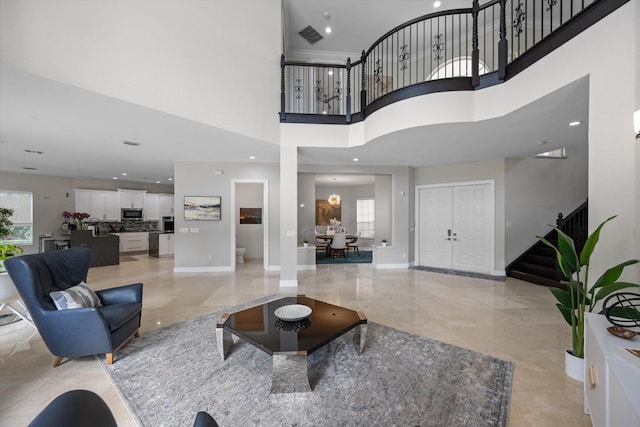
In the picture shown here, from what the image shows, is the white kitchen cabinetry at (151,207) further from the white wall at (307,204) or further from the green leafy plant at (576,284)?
the green leafy plant at (576,284)

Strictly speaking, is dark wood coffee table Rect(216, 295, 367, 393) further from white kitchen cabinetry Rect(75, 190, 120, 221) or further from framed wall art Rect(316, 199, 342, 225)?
white kitchen cabinetry Rect(75, 190, 120, 221)

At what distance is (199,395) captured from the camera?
Result: 2035 millimetres

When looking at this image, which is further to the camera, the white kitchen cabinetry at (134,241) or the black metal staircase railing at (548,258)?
the white kitchen cabinetry at (134,241)

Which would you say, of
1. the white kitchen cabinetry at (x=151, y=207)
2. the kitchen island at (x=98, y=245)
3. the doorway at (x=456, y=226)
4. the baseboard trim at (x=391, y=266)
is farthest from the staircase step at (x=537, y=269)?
the white kitchen cabinetry at (x=151, y=207)

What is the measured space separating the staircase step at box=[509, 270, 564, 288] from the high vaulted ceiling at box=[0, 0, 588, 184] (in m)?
2.59

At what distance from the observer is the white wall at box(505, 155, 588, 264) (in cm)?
595

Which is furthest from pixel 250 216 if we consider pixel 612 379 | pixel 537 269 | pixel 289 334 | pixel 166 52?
pixel 612 379

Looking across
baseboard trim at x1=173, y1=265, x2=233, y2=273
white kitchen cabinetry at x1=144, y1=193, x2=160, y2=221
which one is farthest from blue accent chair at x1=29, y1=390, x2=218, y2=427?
white kitchen cabinetry at x1=144, y1=193, x2=160, y2=221

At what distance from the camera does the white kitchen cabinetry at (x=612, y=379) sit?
1.09m

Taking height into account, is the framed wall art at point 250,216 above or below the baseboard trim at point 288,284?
above

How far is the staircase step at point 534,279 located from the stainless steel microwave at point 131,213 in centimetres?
1177

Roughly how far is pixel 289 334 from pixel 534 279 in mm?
5623

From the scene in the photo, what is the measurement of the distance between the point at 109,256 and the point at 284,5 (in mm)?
7732

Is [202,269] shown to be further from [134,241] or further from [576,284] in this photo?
[576,284]
